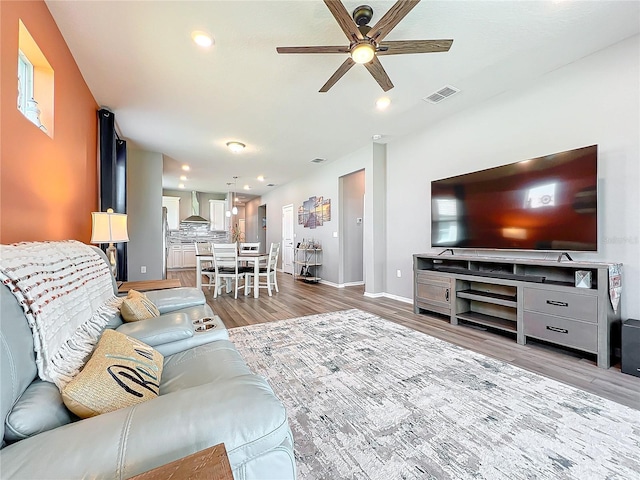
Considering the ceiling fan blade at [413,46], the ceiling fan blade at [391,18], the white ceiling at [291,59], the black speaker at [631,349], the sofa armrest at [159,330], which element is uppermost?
the white ceiling at [291,59]

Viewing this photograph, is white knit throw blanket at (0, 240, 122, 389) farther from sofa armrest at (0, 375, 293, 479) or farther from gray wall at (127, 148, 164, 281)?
gray wall at (127, 148, 164, 281)

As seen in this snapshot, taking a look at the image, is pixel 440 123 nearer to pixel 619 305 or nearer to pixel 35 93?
pixel 619 305

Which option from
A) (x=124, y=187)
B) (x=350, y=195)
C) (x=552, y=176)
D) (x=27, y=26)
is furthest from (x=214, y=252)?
(x=552, y=176)

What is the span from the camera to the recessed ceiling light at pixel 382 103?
3414 millimetres

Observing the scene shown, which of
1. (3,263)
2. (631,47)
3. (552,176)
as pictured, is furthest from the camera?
(552,176)

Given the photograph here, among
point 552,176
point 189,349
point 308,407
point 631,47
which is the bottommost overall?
point 308,407

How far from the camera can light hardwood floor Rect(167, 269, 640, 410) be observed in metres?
2.06

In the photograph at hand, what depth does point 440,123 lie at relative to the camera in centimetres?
409

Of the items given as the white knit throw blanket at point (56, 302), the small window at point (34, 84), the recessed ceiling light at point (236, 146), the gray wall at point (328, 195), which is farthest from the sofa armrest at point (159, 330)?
the gray wall at point (328, 195)

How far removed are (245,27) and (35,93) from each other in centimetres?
167

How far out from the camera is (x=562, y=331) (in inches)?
98.3

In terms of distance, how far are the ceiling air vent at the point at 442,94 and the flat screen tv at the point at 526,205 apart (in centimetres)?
98

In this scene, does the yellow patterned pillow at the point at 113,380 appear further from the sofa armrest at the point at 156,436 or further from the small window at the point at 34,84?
the small window at the point at 34,84

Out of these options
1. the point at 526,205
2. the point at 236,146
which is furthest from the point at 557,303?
the point at 236,146
